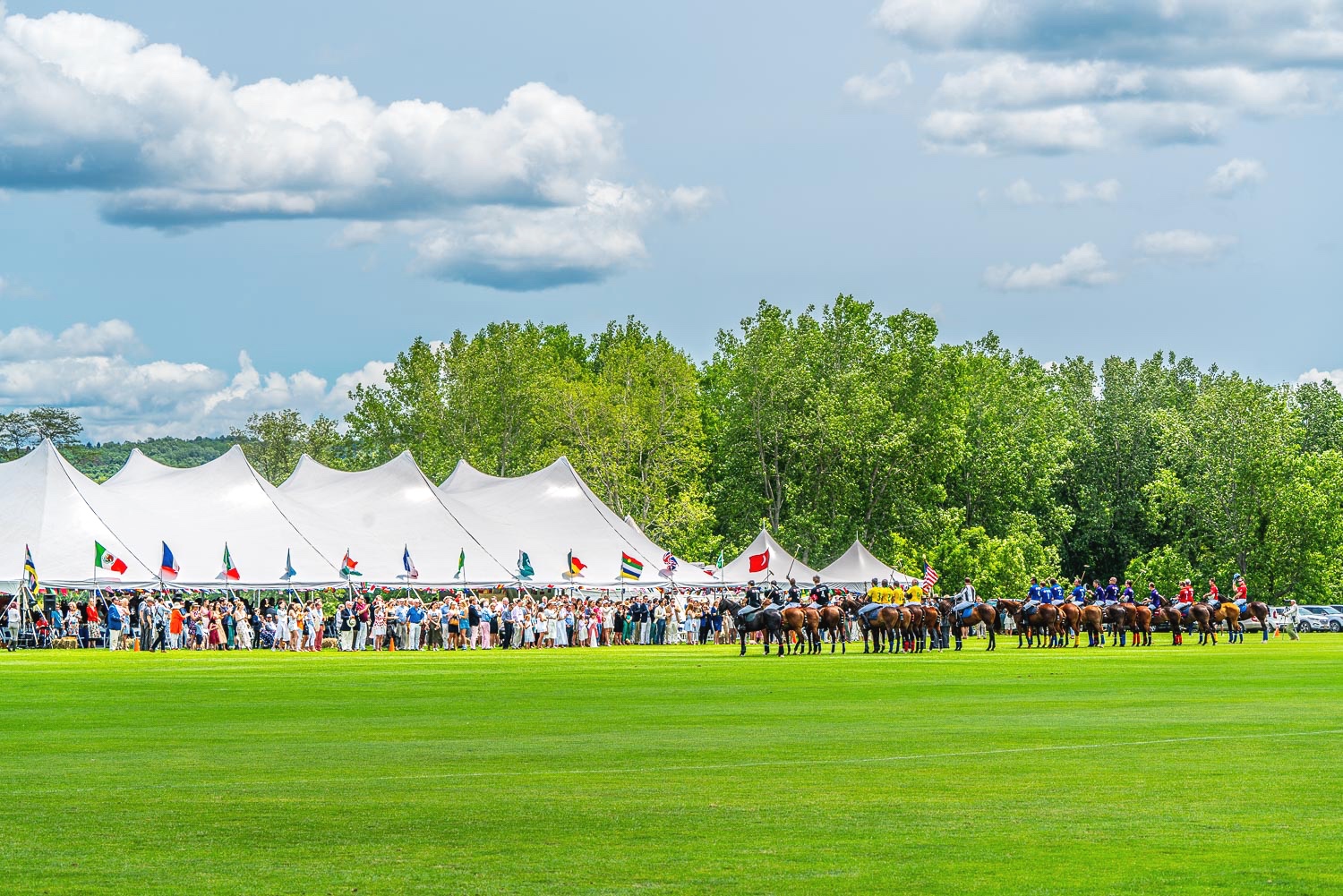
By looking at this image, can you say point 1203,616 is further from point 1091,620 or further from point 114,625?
point 114,625

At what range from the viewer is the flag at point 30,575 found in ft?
172

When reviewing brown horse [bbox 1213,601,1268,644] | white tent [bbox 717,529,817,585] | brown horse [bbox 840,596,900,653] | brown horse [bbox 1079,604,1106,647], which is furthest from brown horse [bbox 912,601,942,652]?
white tent [bbox 717,529,817,585]

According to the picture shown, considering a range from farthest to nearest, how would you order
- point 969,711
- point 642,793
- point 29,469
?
point 29,469
point 969,711
point 642,793

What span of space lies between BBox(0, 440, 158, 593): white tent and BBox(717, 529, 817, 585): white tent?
2421 centimetres

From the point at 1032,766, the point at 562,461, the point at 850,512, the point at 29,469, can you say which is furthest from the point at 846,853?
the point at 850,512

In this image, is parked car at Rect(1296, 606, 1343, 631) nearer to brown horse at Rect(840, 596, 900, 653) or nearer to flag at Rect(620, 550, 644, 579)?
flag at Rect(620, 550, 644, 579)

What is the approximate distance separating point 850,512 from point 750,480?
18.2 ft

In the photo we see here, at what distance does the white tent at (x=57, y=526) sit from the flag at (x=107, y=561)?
26 centimetres

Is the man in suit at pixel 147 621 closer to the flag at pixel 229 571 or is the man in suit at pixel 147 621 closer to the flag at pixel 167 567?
the flag at pixel 167 567

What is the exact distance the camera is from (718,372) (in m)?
106

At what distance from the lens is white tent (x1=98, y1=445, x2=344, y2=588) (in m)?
58.1

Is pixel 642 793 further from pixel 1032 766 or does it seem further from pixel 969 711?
pixel 969 711

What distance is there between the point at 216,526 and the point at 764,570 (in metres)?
22.3

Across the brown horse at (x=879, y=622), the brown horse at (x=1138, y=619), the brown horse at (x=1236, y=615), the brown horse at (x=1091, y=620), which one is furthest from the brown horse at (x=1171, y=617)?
the brown horse at (x=879, y=622)
